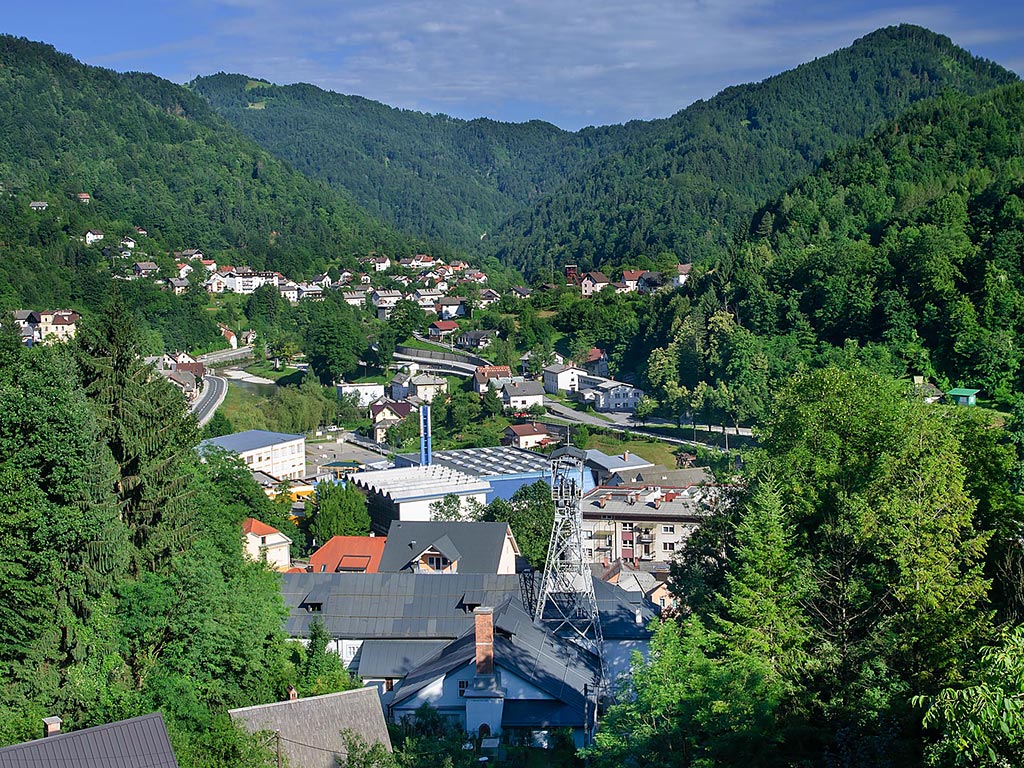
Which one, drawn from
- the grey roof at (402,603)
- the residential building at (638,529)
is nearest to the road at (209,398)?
the residential building at (638,529)

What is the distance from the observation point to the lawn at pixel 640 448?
4411 centimetres

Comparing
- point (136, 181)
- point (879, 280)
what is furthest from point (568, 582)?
point (136, 181)

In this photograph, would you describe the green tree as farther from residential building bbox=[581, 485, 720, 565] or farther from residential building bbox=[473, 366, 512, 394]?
residential building bbox=[473, 366, 512, 394]

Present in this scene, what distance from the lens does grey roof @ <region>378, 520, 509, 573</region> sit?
2514cm

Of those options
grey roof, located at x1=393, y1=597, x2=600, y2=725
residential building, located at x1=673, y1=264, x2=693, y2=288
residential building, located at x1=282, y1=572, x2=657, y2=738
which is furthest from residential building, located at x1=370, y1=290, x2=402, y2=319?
grey roof, located at x1=393, y1=597, x2=600, y2=725

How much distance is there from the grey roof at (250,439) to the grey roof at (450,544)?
746 inches

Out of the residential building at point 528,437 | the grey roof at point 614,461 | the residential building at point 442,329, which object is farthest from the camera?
the residential building at point 442,329

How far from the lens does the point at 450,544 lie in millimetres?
25344

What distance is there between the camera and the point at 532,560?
92.6 ft

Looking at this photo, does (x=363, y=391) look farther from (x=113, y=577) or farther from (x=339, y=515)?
(x=113, y=577)

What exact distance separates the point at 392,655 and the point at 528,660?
3.53m

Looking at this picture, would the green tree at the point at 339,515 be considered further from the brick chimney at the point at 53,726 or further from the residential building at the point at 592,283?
the residential building at the point at 592,283

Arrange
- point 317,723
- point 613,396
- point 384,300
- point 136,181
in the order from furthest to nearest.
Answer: point 136,181 → point 384,300 → point 613,396 → point 317,723

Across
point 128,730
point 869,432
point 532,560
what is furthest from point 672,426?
point 128,730
